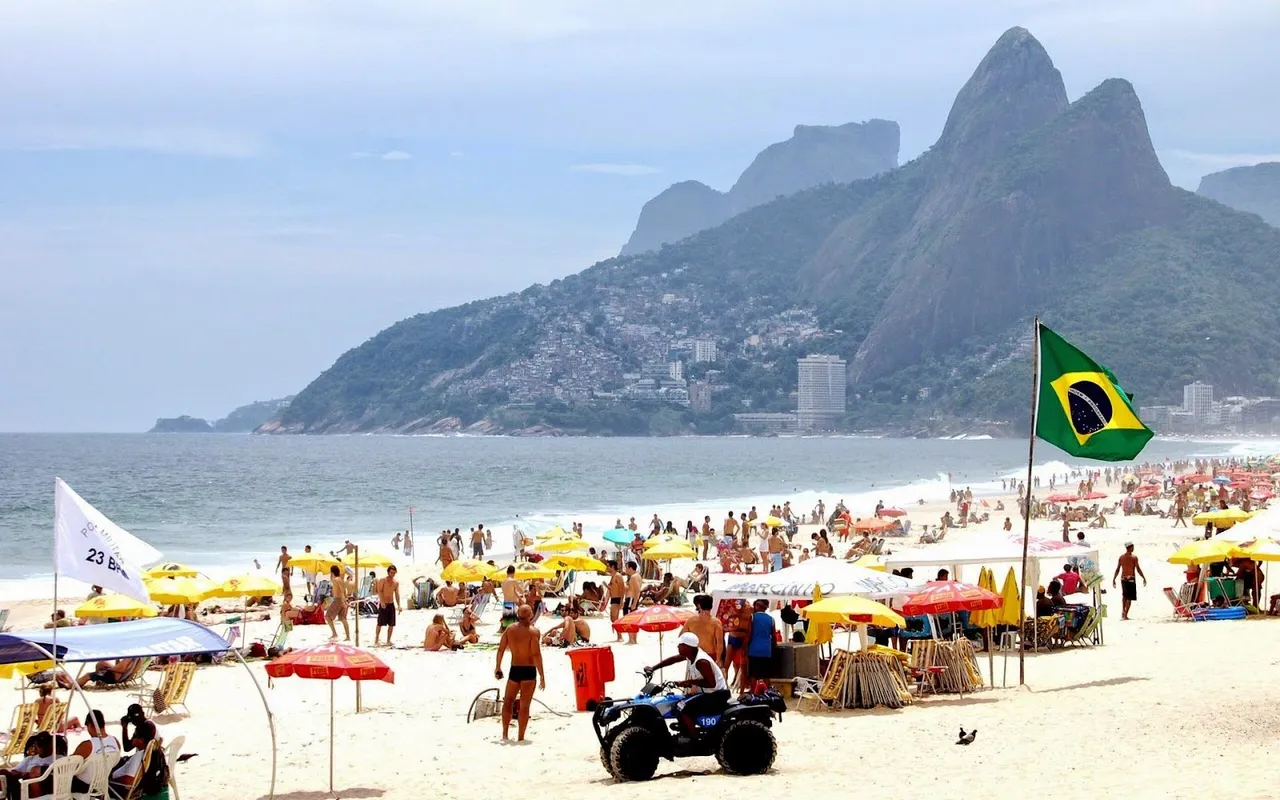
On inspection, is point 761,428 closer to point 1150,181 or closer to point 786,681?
point 1150,181

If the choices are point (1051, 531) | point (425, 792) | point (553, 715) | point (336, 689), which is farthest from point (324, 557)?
point (1051, 531)

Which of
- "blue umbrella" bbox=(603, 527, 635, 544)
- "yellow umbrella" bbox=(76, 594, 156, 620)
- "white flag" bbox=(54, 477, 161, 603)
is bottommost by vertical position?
"blue umbrella" bbox=(603, 527, 635, 544)

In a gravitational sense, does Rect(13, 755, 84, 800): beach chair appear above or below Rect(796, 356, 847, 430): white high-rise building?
below

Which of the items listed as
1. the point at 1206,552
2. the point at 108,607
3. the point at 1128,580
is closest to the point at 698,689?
the point at 108,607

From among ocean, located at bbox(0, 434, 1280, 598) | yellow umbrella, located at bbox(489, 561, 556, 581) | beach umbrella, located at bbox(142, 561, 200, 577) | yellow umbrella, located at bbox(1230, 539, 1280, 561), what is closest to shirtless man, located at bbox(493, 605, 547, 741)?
yellow umbrella, located at bbox(489, 561, 556, 581)

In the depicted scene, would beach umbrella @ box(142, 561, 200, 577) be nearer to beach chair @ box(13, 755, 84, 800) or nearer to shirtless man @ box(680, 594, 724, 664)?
shirtless man @ box(680, 594, 724, 664)

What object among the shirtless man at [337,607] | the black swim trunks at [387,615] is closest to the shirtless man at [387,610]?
the black swim trunks at [387,615]
